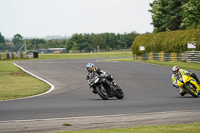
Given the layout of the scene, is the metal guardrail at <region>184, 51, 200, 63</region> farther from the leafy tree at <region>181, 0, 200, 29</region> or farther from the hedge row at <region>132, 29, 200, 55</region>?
the leafy tree at <region>181, 0, 200, 29</region>

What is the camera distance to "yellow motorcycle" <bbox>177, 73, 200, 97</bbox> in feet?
61.8

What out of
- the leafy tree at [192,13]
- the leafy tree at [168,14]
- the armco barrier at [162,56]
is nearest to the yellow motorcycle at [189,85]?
the armco barrier at [162,56]

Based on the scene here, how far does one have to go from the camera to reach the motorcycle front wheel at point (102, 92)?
61.7 feet

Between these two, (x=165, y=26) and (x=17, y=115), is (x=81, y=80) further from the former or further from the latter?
(x=165, y=26)

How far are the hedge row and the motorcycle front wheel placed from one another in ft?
118

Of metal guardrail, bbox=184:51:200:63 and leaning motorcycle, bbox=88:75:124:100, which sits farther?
metal guardrail, bbox=184:51:200:63

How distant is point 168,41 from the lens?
62.9m

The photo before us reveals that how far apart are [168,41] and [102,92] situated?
45.1 meters

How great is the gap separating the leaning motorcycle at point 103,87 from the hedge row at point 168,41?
117 ft

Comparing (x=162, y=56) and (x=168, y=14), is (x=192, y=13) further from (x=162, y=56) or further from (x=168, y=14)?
(x=162, y=56)

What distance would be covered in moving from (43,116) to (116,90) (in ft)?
21.9

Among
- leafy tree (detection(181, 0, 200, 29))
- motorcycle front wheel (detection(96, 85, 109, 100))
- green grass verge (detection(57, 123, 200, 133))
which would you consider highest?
leafy tree (detection(181, 0, 200, 29))

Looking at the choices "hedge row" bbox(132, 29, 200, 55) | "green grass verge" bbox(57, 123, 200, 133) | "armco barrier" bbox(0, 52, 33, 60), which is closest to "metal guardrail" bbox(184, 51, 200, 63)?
"hedge row" bbox(132, 29, 200, 55)

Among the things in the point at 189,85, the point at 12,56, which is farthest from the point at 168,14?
the point at 189,85
